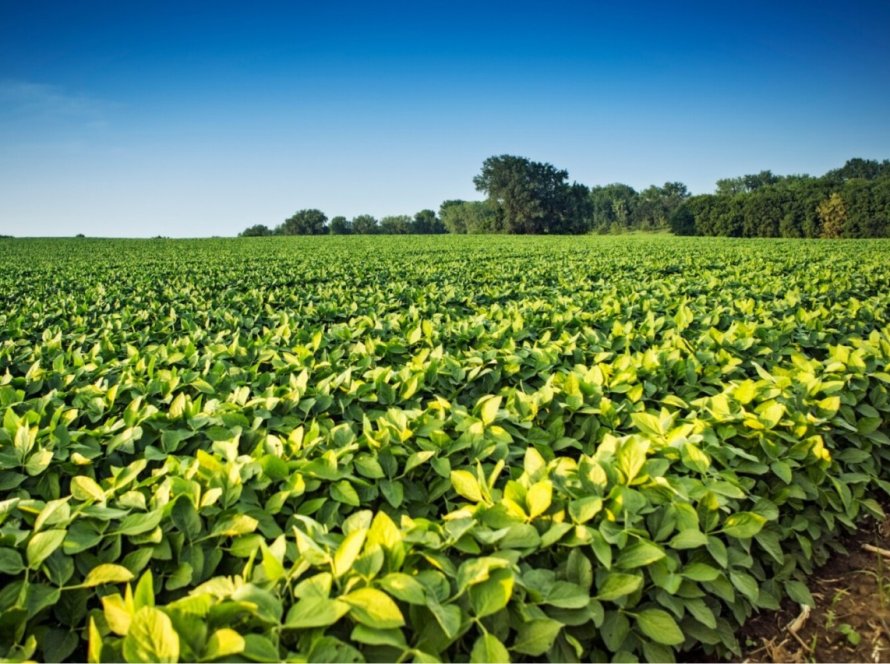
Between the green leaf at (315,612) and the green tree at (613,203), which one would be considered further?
the green tree at (613,203)

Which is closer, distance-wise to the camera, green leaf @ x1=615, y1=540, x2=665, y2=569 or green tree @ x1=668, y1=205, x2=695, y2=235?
green leaf @ x1=615, y1=540, x2=665, y2=569

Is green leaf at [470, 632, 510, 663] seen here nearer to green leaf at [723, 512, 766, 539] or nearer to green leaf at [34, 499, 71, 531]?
green leaf at [723, 512, 766, 539]

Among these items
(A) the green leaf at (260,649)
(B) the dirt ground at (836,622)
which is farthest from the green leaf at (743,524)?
(A) the green leaf at (260,649)

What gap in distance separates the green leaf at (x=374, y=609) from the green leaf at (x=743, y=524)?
1.41 metres

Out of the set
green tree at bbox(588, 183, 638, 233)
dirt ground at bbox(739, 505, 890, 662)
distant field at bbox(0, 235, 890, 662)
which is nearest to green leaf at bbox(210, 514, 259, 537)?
distant field at bbox(0, 235, 890, 662)

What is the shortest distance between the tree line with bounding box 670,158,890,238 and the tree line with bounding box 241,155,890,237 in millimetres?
111

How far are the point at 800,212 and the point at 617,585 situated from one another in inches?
2996

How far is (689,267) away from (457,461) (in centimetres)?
1603

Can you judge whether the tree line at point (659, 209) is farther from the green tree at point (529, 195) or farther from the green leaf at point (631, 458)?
the green leaf at point (631, 458)

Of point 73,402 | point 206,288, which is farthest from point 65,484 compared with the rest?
point 206,288

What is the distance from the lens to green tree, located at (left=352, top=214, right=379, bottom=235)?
368 ft

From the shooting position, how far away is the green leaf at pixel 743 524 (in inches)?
75.4

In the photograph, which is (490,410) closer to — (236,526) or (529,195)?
(236,526)

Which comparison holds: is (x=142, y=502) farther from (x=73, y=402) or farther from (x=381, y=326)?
(x=381, y=326)
